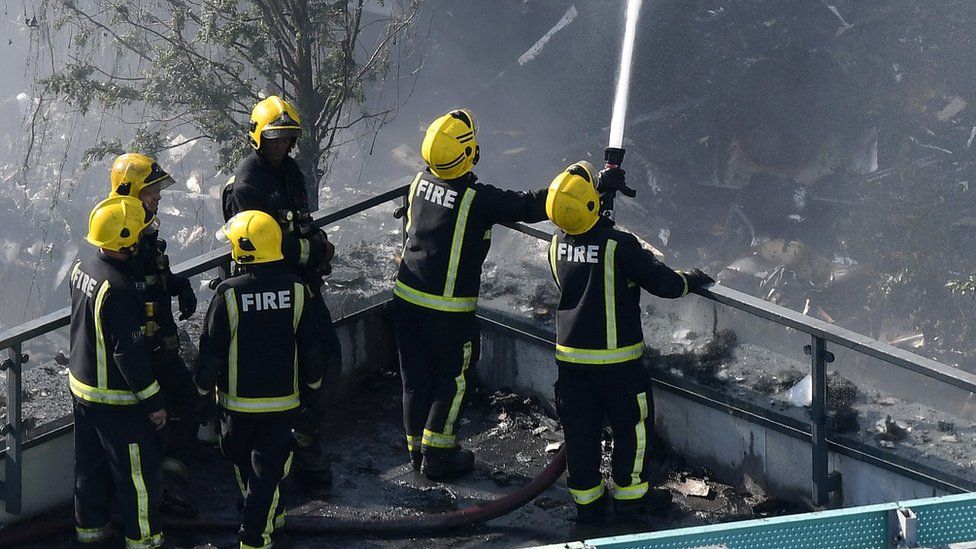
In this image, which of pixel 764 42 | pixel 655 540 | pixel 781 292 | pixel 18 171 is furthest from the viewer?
pixel 18 171

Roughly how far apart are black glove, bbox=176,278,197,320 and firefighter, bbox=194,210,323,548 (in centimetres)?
29

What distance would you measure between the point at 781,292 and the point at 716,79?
562 cm

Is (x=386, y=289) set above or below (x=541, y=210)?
below

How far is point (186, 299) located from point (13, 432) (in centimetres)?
87

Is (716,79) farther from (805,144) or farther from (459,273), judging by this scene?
(459,273)

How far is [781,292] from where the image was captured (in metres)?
16.3

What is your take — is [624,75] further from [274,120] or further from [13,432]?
[13,432]

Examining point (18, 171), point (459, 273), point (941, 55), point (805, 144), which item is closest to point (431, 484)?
point (459, 273)

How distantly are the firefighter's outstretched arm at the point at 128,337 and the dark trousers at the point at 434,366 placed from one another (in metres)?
1.41

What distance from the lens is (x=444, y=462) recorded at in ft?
17.1

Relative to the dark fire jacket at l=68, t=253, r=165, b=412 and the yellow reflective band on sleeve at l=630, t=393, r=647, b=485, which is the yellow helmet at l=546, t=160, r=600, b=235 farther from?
the dark fire jacket at l=68, t=253, r=165, b=412

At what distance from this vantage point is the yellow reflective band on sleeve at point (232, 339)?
4.27 meters

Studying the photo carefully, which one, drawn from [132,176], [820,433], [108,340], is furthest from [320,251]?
[820,433]

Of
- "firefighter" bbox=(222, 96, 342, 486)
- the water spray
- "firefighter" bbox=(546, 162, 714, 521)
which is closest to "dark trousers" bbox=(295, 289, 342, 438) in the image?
"firefighter" bbox=(222, 96, 342, 486)
